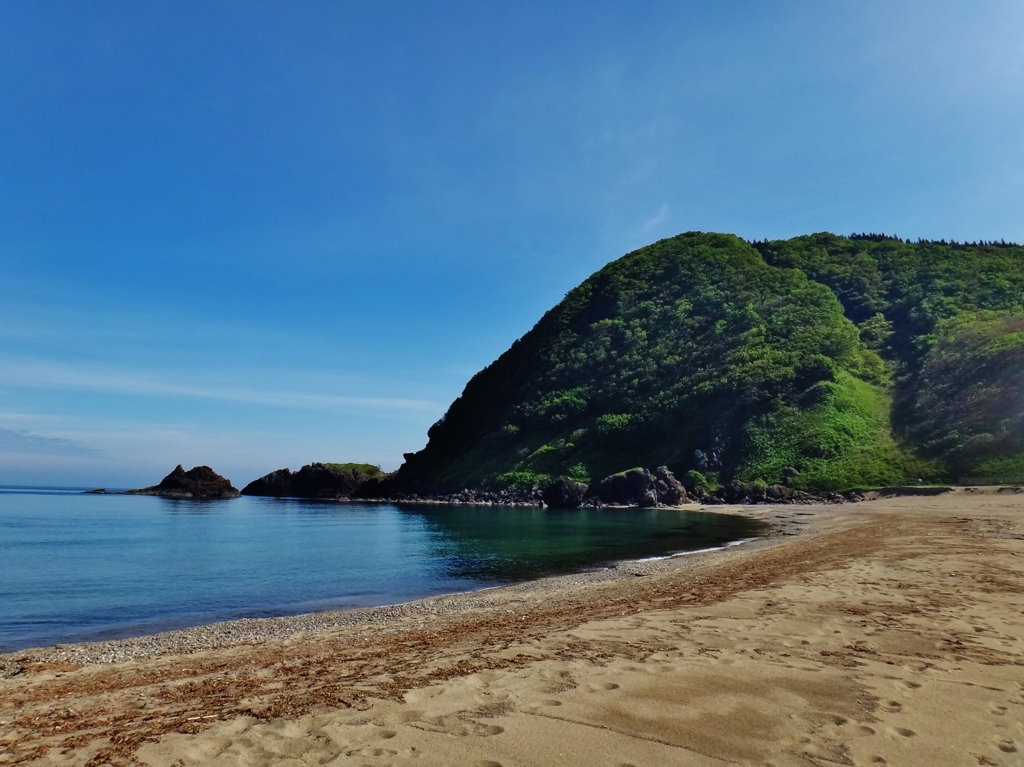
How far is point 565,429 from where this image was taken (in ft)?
426

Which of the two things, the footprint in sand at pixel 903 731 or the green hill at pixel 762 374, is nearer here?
the footprint in sand at pixel 903 731

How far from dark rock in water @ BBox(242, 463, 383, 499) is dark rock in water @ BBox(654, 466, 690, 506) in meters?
93.9

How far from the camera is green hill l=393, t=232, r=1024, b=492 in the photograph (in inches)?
3278

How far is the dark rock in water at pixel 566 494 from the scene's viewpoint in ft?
323

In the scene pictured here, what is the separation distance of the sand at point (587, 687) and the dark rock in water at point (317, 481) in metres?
148

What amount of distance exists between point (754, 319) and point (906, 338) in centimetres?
2896

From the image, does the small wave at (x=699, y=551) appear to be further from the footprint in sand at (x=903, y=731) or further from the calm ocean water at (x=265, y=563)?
the footprint in sand at (x=903, y=731)

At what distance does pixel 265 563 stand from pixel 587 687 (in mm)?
34335

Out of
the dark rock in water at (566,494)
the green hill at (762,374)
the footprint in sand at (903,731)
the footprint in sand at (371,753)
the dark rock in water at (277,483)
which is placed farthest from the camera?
the dark rock in water at (277,483)

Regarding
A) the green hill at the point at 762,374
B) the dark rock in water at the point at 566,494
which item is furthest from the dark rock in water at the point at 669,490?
the dark rock in water at the point at 566,494

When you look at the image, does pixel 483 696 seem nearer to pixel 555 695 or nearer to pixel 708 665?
pixel 555 695

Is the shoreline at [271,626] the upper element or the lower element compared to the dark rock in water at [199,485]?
lower

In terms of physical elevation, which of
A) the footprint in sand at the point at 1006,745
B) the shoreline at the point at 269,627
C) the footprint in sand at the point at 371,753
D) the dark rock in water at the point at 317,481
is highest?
the dark rock in water at the point at 317,481

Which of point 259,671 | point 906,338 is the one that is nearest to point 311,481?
point 906,338
